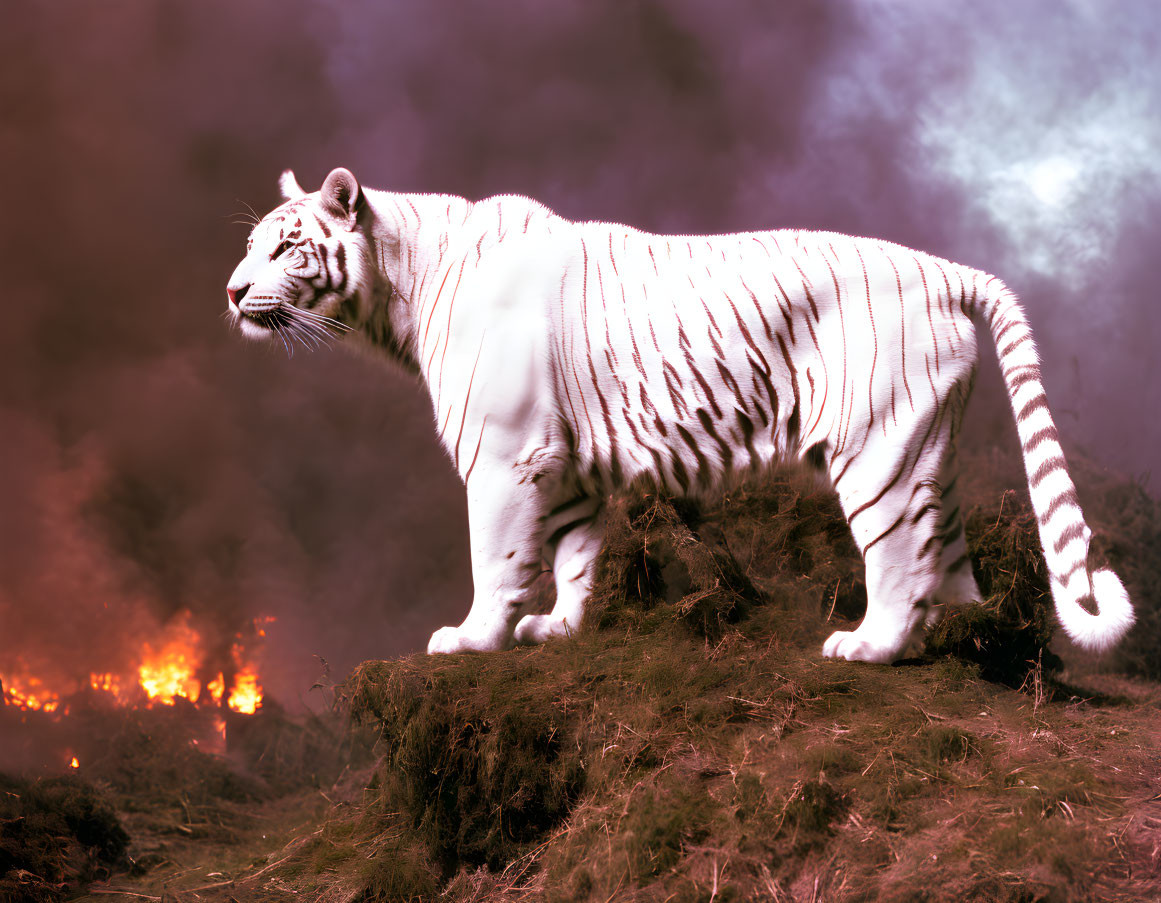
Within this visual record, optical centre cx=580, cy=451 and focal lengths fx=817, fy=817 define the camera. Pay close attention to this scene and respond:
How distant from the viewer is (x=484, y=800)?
5.03ft

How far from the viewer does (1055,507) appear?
1522 mm

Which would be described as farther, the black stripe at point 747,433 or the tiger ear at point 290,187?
the tiger ear at point 290,187

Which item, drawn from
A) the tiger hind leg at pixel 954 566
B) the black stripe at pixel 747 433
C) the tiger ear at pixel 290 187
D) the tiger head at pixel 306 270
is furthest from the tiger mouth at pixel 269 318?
the tiger hind leg at pixel 954 566

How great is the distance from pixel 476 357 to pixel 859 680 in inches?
41.6

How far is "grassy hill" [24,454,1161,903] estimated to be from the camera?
110cm

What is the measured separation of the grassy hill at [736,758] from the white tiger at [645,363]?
162 mm

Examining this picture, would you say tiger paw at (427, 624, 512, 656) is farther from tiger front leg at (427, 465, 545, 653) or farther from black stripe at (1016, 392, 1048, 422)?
black stripe at (1016, 392, 1048, 422)

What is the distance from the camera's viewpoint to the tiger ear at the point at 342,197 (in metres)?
1.98

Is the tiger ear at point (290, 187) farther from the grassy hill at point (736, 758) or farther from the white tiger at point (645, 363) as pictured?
the grassy hill at point (736, 758)

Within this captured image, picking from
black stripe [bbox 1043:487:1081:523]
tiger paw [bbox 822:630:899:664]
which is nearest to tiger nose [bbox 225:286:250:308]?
tiger paw [bbox 822:630:899:664]

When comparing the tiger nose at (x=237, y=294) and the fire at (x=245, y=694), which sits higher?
the tiger nose at (x=237, y=294)

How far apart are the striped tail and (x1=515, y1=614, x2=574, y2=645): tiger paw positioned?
Result: 1.01m

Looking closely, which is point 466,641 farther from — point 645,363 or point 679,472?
point 645,363

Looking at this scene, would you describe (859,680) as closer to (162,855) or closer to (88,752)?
(162,855)
